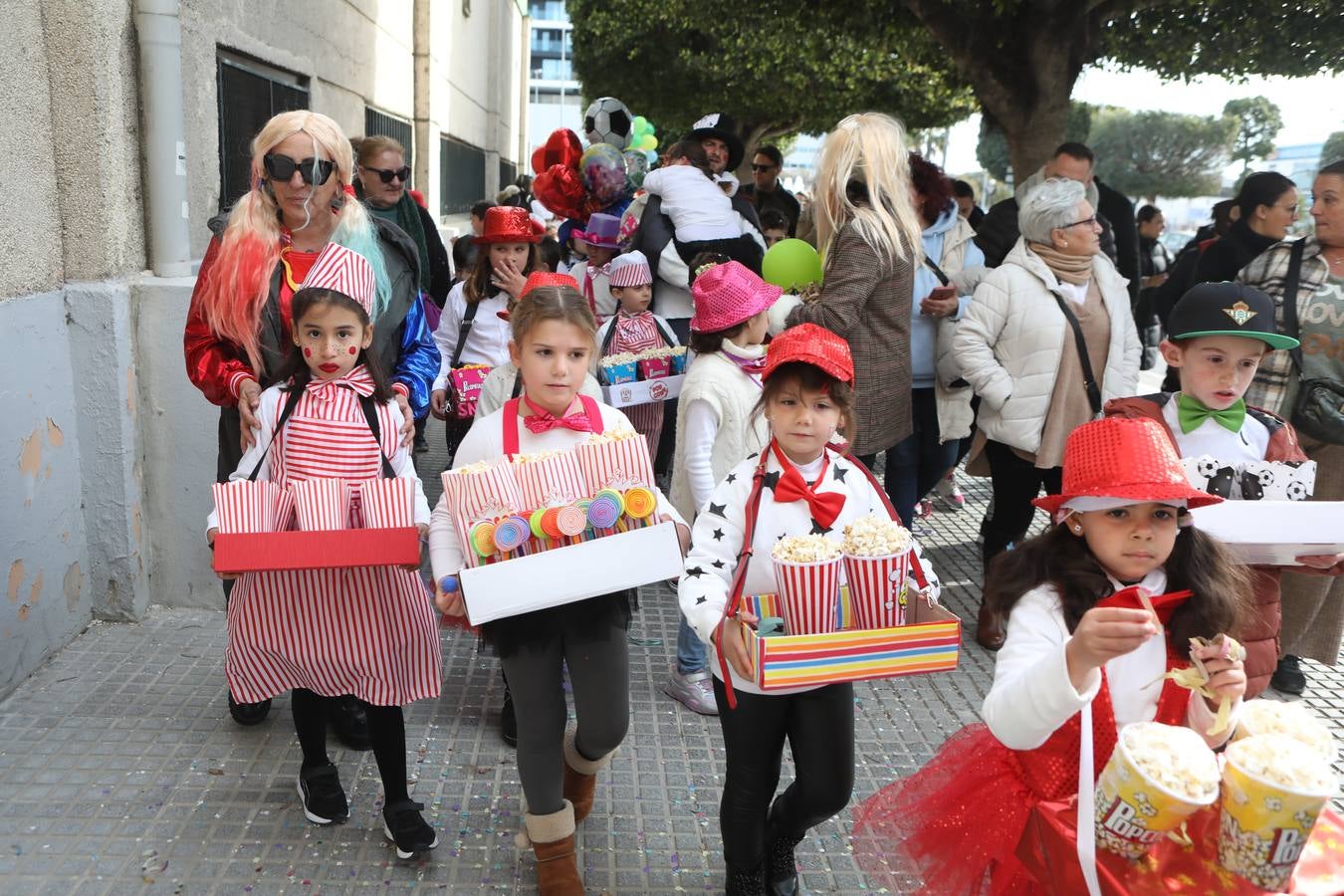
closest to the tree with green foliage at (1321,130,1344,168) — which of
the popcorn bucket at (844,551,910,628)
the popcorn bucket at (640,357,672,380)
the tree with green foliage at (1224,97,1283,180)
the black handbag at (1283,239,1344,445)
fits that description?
the black handbag at (1283,239,1344,445)

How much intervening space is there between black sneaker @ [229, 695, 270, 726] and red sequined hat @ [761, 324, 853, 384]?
7.76ft

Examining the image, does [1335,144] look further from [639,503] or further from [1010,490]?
[639,503]

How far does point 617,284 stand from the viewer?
530 cm

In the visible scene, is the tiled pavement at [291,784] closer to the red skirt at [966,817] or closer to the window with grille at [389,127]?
the red skirt at [966,817]

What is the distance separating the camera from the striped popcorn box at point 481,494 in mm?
2570

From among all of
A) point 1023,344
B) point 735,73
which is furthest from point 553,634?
point 735,73

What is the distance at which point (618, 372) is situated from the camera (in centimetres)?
488

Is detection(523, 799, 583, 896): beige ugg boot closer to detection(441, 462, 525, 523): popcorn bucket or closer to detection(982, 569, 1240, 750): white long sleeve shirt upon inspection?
detection(441, 462, 525, 523): popcorn bucket

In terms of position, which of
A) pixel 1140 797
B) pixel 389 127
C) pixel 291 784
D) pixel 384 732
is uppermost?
pixel 389 127

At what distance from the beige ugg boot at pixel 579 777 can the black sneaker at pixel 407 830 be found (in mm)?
431

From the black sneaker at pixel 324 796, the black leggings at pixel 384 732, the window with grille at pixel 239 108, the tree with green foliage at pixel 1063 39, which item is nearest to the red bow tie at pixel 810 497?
the black leggings at pixel 384 732

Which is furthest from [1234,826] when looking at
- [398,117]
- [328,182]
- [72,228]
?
[398,117]

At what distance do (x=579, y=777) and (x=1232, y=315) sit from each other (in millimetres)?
2366

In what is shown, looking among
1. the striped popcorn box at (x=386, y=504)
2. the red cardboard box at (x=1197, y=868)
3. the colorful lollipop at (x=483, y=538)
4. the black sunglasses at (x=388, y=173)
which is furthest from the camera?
the black sunglasses at (x=388, y=173)
